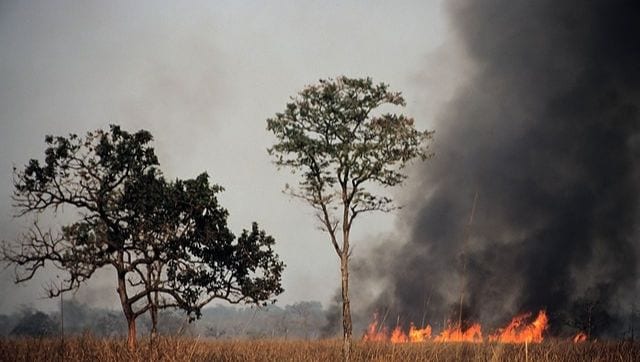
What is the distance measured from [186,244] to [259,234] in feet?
13.4

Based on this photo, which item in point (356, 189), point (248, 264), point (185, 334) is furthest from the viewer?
point (356, 189)

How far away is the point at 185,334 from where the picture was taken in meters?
7.61

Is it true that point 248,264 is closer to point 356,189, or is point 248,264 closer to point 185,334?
point 356,189

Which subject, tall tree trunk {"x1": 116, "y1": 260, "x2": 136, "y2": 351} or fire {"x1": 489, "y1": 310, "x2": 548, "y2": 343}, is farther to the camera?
tall tree trunk {"x1": 116, "y1": 260, "x2": 136, "y2": 351}

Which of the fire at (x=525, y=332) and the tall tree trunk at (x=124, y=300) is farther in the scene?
the tall tree trunk at (x=124, y=300)

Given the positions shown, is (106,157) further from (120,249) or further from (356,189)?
(356,189)

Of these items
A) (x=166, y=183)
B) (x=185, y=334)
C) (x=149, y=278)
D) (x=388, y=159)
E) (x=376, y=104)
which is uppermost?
(x=376, y=104)

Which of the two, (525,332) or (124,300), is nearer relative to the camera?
(525,332)

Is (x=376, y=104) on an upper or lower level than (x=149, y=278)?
upper

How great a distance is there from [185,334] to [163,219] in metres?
20.7

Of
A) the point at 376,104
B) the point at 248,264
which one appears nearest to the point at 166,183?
the point at 248,264

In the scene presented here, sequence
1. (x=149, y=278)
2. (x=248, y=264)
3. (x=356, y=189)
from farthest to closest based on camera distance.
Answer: (x=356, y=189)
(x=248, y=264)
(x=149, y=278)

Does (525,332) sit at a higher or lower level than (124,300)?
lower

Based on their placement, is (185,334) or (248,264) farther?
(248,264)
